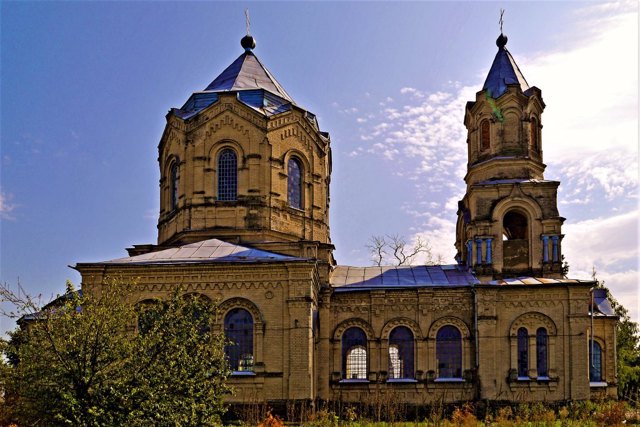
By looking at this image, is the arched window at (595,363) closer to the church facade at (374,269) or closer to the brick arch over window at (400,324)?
the church facade at (374,269)

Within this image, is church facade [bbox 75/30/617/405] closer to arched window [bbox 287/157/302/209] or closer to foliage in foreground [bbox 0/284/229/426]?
arched window [bbox 287/157/302/209]

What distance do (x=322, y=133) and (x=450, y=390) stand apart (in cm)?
1066

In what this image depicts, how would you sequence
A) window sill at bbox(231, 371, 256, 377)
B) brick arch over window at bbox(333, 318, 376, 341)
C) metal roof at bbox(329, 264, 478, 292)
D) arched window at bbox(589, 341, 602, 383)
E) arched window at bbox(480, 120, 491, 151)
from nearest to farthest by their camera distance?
window sill at bbox(231, 371, 256, 377), brick arch over window at bbox(333, 318, 376, 341), metal roof at bbox(329, 264, 478, 292), arched window at bbox(480, 120, 491, 151), arched window at bbox(589, 341, 602, 383)

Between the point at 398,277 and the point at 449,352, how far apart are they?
3202 millimetres

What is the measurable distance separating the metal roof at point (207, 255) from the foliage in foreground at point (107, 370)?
7.90 metres

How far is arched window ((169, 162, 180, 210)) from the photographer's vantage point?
2627cm

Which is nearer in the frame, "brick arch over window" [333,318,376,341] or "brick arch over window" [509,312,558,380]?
"brick arch over window" [509,312,558,380]

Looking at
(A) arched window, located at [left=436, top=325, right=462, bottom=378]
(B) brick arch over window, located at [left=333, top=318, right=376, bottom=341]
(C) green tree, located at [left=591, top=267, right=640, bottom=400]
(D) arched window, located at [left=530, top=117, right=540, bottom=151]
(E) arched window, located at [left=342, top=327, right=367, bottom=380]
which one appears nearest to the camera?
(A) arched window, located at [left=436, top=325, right=462, bottom=378]

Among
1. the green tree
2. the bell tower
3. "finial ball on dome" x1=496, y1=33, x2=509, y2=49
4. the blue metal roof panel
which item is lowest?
the green tree

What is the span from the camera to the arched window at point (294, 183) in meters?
26.2

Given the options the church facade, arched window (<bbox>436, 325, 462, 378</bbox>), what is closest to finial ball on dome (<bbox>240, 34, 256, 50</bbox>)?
the church facade

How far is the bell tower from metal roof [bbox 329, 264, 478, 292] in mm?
721

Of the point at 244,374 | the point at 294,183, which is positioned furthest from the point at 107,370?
the point at 294,183

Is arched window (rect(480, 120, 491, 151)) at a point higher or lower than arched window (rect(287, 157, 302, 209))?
higher
